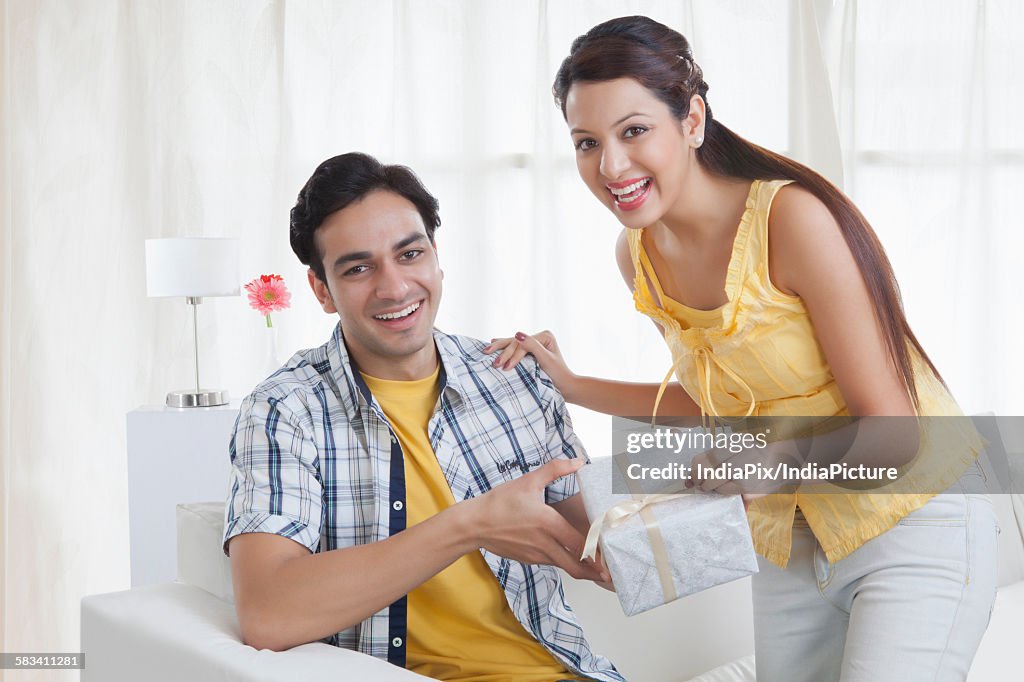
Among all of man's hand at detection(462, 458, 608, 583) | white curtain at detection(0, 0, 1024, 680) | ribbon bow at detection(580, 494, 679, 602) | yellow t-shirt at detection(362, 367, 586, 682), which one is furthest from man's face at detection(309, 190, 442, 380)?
white curtain at detection(0, 0, 1024, 680)

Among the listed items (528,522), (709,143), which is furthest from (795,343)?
(528,522)

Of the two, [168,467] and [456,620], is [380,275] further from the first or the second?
[168,467]

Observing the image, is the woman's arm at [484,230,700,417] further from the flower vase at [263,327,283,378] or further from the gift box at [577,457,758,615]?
the flower vase at [263,327,283,378]

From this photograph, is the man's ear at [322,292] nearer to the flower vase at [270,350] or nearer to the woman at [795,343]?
the woman at [795,343]

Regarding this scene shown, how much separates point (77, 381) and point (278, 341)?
0.67m

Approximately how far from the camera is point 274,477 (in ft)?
4.66

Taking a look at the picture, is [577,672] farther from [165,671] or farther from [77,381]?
[77,381]

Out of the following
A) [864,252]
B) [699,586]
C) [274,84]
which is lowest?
[699,586]

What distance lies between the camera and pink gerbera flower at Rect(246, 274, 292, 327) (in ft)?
10.6

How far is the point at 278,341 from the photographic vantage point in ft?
11.6

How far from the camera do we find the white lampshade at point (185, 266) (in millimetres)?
2936

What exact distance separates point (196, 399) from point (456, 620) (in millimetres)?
1820

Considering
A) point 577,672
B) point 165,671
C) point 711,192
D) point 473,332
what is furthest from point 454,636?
point 473,332

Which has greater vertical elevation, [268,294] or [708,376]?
[268,294]
